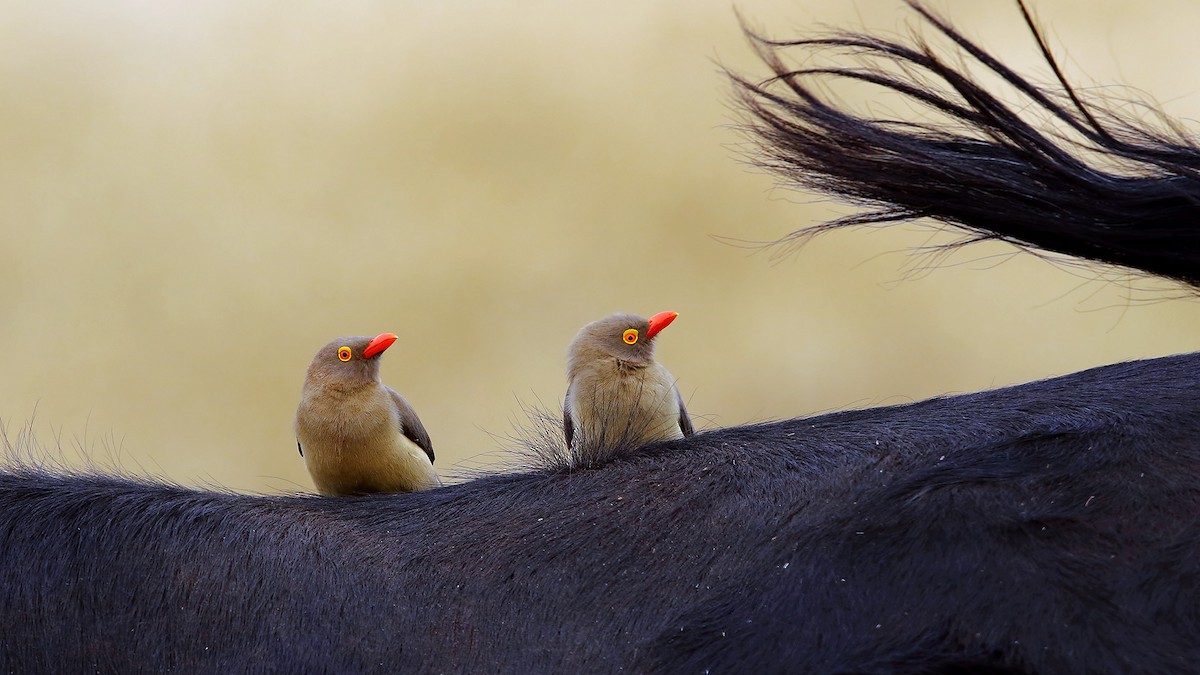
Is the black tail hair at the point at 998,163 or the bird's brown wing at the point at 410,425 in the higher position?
the black tail hair at the point at 998,163

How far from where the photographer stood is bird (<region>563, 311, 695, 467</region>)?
1.14m

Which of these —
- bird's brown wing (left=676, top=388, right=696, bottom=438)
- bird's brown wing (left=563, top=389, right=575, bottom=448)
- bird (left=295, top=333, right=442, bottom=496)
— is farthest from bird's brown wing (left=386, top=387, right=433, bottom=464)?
bird's brown wing (left=676, top=388, right=696, bottom=438)

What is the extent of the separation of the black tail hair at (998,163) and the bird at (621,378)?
0.25 metres

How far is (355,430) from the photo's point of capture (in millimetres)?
1089

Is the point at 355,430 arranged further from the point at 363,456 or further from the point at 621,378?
the point at 621,378

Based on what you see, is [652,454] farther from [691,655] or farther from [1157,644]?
[1157,644]

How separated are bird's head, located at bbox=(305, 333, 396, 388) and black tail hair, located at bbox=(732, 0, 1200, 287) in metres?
0.39

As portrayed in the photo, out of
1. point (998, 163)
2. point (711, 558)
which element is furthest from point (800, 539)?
point (998, 163)

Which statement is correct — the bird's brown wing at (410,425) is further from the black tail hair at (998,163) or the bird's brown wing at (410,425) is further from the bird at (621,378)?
the black tail hair at (998,163)

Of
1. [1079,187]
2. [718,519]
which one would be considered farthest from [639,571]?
[1079,187]

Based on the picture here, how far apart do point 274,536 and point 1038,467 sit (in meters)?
0.50

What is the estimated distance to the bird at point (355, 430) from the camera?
3.57ft

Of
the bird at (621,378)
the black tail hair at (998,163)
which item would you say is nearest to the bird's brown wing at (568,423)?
the bird at (621,378)

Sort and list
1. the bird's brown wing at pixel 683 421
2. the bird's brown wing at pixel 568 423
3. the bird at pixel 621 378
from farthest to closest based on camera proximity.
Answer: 1. the bird's brown wing at pixel 683 421
2. the bird at pixel 621 378
3. the bird's brown wing at pixel 568 423
